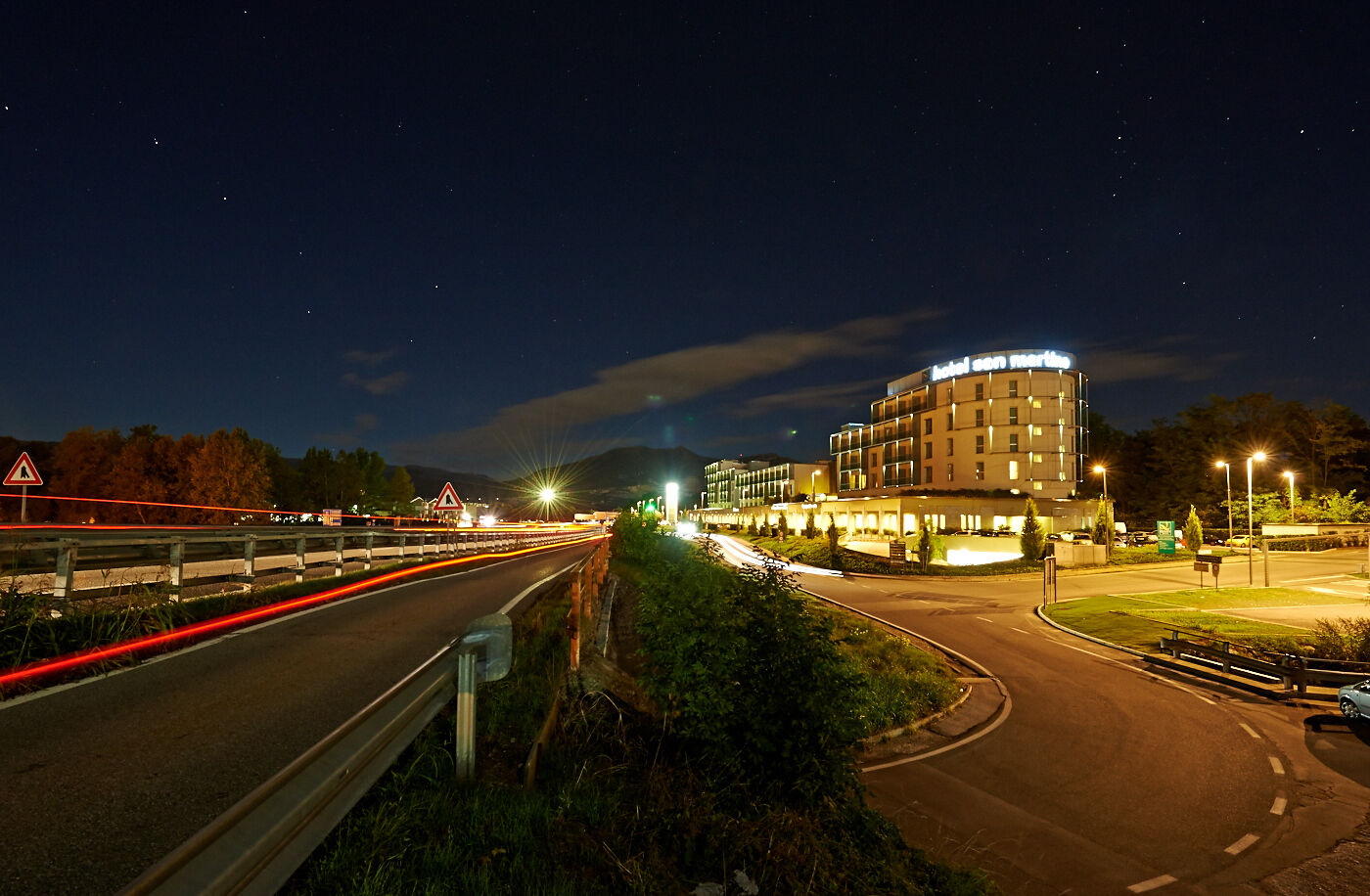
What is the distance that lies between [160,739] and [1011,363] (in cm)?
9039

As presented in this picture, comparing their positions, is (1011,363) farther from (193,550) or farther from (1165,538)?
(193,550)

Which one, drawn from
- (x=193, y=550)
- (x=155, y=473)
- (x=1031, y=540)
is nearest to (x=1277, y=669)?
(x=193, y=550)

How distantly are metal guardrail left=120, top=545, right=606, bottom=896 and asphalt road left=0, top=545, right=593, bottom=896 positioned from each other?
114 centimetres

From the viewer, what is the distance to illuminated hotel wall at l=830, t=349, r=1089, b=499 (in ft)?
264

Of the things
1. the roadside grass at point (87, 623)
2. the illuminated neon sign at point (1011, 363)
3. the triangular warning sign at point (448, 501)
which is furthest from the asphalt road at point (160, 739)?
the illuminated neon sign at point (1011, 363)

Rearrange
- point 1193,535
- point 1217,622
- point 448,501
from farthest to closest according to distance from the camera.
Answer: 1. point 1193,535
2. point 1217,622
3. point 448,501

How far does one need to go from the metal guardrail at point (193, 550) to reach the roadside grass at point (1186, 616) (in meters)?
27.0

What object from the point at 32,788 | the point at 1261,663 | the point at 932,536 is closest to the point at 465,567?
the point at 32,788

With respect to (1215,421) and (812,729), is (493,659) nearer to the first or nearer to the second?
(812,729)

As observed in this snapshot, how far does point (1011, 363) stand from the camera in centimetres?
8356

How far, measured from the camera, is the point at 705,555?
1275 cm

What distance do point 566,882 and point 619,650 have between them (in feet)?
28.9

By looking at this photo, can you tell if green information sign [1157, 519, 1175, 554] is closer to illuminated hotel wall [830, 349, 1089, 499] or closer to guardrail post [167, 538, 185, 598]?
illuminated hotel wall [830, 349, 1089, 499]

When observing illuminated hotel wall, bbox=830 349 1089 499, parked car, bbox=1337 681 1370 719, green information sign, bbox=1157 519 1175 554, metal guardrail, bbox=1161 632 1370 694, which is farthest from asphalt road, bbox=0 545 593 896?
illuminated hotel wall, bbox=830 349 1089 499
